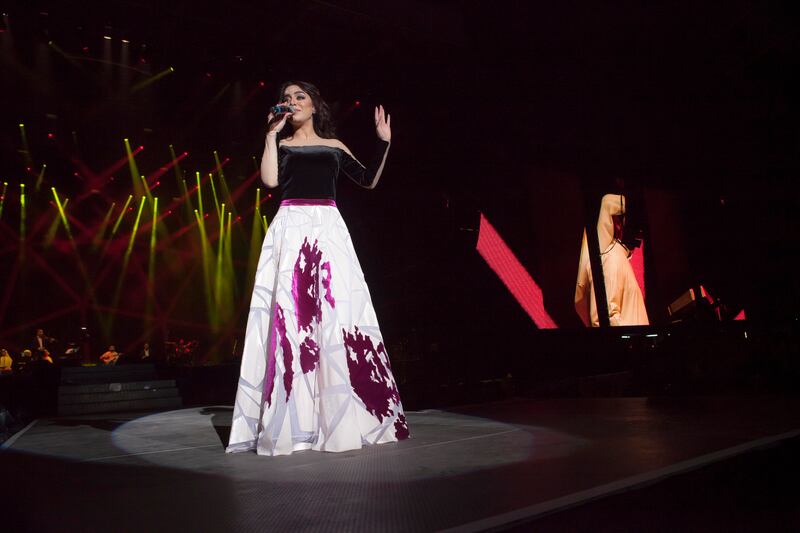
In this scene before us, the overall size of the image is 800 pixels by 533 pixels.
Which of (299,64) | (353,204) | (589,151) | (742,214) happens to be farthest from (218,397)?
(742,214)

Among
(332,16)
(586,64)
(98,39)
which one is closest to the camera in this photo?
(332,16)

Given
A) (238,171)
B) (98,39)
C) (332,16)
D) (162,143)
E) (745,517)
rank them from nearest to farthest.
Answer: (745,517), (332,16), (98,39), (162,143), (238,171)

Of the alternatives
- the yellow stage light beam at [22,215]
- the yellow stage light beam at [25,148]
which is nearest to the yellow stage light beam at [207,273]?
the yellow stage light beam at [22,215]

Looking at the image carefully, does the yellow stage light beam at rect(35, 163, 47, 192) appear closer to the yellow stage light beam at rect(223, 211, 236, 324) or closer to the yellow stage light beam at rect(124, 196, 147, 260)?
the yellow stage light beam at rect(124, 196, 147, 260)

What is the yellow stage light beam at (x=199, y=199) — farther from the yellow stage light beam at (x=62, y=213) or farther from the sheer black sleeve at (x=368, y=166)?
the sheer black sleeve at (x=368, y=166)

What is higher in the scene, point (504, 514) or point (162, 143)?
point (162, 143)

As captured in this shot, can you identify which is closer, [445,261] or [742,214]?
[742,214]

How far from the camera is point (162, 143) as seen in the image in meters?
10.2

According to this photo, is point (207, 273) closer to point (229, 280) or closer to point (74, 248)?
point (229, 280)

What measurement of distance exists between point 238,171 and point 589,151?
721 centimetres

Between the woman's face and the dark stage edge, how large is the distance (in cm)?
144

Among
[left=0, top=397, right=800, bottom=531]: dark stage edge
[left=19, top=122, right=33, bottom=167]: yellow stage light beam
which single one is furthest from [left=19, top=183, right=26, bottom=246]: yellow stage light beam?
[left=0, top=397, right=800, bottom=531]: dark stage edge

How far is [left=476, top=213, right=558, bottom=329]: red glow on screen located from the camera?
8859 mm

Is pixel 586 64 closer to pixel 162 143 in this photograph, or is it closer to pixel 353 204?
pixel 353 204
